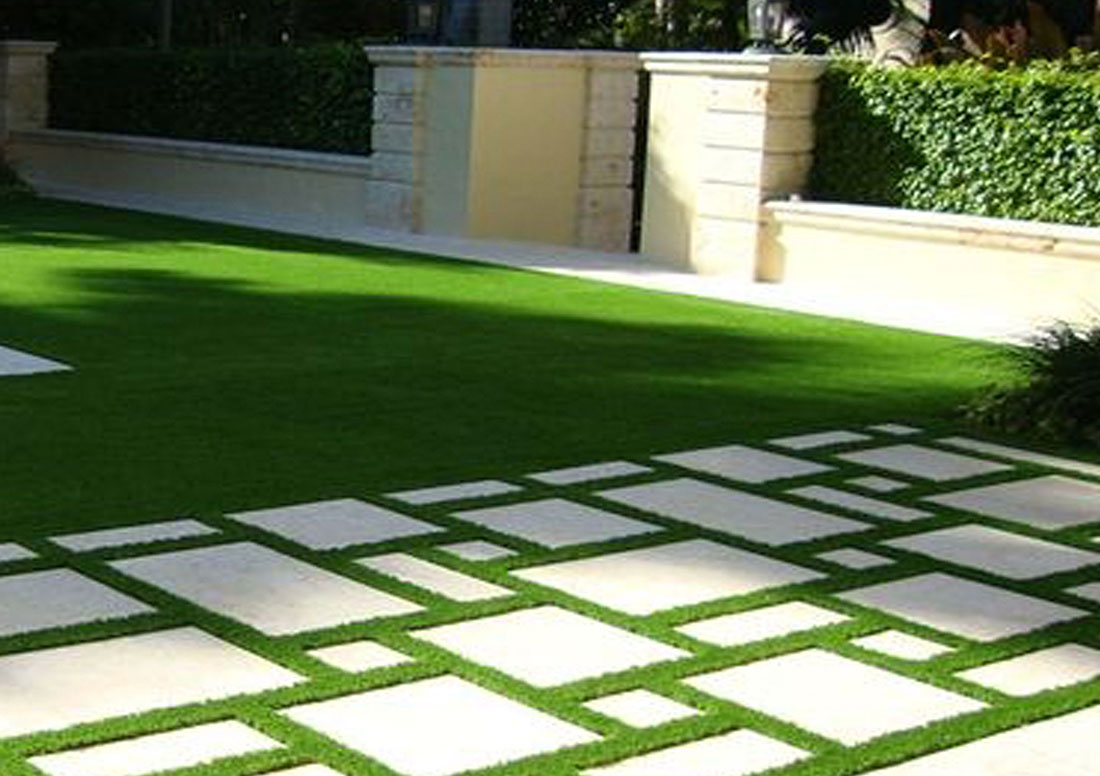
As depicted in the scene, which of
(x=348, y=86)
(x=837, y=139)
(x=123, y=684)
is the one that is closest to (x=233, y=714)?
(x=123, y=684)

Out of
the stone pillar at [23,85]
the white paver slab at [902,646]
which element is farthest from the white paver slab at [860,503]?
the stone pillar at [23,85]

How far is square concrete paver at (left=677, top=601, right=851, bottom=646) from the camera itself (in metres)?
5.07

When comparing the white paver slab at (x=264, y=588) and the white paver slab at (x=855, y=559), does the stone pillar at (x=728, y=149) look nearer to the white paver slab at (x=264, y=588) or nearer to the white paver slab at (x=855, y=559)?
the white paver slab at (x=855, y=559)

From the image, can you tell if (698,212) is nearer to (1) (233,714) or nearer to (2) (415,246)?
(2) (415,246)

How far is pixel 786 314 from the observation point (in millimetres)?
11773

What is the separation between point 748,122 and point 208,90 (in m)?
7.98

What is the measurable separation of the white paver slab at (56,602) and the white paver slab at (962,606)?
2053 millimetres

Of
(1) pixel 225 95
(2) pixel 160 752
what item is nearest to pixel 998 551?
(2) pixel 160 752

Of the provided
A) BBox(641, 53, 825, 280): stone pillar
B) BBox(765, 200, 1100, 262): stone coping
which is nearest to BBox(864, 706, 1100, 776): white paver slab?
BBox(765, 200, 1100, 262): stone coping

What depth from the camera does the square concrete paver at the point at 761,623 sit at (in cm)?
507

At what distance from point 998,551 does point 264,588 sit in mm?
2391

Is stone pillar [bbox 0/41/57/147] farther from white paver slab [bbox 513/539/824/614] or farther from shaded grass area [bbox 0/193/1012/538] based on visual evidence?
white paver slab [bbox 513/539/824/614]

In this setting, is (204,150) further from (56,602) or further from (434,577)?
(56,602)

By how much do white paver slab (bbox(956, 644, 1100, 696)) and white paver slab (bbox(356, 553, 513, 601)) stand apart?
1.34 m
